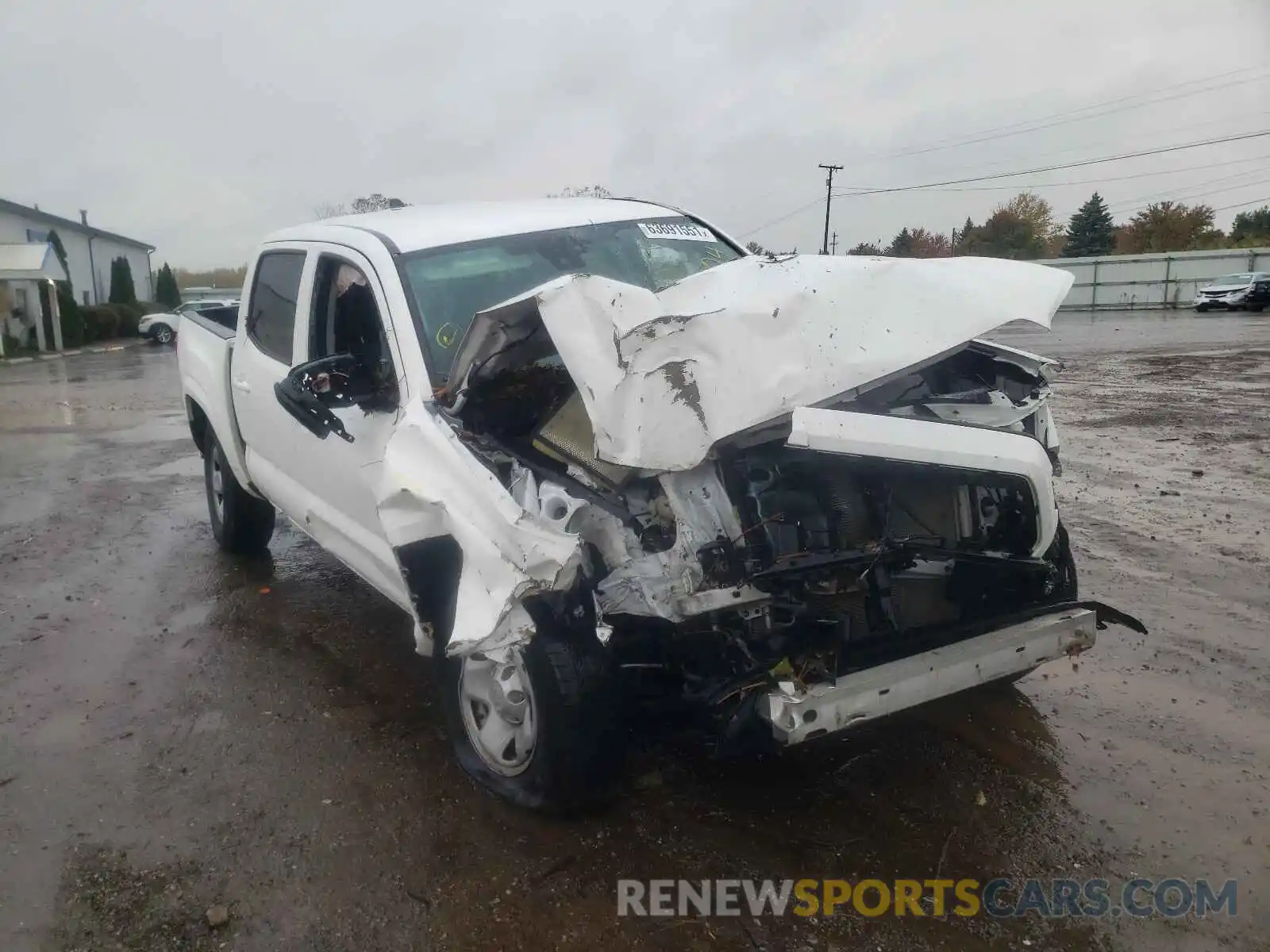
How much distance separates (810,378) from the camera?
2.80m

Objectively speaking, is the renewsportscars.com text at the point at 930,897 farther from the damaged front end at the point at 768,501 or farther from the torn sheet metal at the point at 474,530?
the torn sheet metal at the point at 474,530

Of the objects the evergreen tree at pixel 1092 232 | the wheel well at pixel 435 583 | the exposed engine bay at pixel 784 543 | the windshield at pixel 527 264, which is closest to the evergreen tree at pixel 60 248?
the windshield at pixel 527 264

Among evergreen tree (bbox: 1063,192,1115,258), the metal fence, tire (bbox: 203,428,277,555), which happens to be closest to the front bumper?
tire (bbox: 203,428,277,555)

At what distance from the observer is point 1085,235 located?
6384 cm

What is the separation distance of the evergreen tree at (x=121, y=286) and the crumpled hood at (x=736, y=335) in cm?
4388

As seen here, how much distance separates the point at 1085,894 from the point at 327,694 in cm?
305

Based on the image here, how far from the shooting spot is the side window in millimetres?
3922

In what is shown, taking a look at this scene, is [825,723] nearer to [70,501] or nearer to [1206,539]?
[1206,539]

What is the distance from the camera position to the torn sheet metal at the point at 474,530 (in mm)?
2705

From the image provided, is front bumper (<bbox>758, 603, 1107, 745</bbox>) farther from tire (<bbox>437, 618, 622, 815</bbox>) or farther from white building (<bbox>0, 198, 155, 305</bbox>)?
white building (<bbox>0, 198, 155, 305</bbox>)

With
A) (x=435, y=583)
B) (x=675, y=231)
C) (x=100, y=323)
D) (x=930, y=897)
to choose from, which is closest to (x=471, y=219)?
(x=675, y=231)

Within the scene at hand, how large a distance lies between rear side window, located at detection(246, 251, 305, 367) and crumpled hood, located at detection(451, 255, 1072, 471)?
1768mm

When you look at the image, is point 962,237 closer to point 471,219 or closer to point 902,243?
point 902,243

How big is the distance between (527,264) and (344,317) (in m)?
0.86
